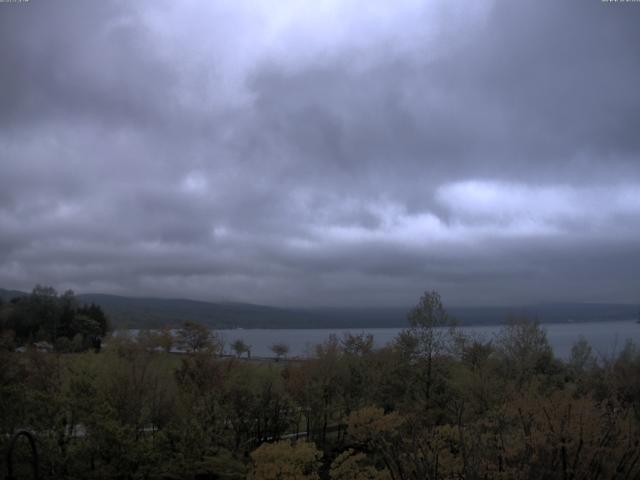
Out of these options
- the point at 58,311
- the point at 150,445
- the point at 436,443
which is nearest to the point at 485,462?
the point at 436,443

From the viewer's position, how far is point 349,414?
95.8 ft

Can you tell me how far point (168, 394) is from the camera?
26.1 m

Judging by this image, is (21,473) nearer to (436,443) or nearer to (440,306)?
(436,443)

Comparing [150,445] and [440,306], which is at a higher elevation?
[440,306]

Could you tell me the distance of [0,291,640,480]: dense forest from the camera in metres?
13.6

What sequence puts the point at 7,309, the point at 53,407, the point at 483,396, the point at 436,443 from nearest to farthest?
the point at 436,443 → the point at 53,407 → the point at 483,396 → the point at 7,309

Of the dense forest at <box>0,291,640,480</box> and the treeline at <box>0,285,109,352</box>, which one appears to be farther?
the treeline at <box>0,285,109,352</box>

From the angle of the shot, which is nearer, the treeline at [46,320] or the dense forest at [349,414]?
the dense forest at [349,414]

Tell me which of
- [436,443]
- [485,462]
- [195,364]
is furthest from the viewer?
[195,364]

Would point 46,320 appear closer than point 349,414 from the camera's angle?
No

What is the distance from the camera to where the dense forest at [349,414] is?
1361 centimetres

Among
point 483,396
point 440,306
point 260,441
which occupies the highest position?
point 440,306

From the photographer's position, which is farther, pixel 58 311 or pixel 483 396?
pixel 58 311

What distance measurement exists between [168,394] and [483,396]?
13.7 m
